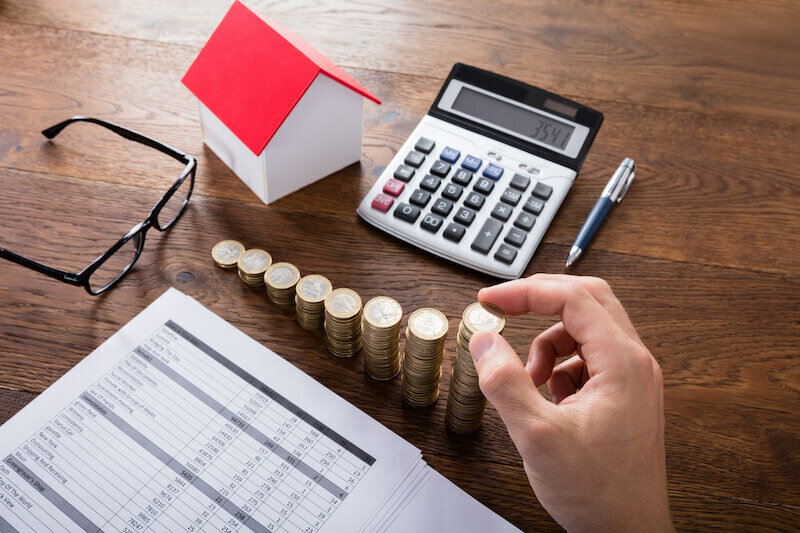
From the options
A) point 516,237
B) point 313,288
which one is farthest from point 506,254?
point 313,288

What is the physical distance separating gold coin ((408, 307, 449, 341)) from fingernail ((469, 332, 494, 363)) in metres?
0.05

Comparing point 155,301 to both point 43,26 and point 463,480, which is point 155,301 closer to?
point 463,480

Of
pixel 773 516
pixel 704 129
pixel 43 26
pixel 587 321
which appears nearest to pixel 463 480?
pixel 587 321

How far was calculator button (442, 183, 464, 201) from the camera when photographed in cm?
86

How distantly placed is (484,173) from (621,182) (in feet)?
0.63

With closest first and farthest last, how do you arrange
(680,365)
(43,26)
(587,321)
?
(587,321) < (680,365) < (43,26)

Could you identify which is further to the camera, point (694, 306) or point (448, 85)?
point (448, 85)

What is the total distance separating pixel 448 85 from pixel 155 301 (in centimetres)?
49

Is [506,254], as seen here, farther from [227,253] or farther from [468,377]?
[227,253]

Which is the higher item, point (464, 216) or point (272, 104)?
point (272, 104)

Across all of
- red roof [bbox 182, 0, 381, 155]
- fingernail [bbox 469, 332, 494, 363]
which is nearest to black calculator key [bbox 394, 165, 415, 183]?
red roof [bbox 182, 0, 381, 155]

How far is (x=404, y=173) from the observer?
0.87m

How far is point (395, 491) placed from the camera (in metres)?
0.64

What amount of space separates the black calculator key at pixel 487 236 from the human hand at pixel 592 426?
19 cm
